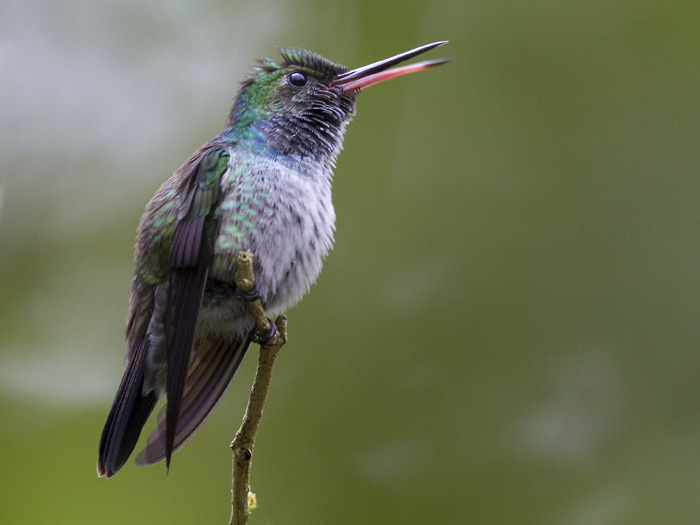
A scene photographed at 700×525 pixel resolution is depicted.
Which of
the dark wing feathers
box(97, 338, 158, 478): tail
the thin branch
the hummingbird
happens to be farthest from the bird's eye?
box(97, 338, 158, 478): tail

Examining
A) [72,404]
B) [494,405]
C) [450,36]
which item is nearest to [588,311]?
[494,405]

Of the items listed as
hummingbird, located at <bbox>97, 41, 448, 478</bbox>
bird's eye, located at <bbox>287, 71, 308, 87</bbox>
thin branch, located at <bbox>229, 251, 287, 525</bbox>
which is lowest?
thin branch, located at <bbox>229, 251, 287, 525</bbox>

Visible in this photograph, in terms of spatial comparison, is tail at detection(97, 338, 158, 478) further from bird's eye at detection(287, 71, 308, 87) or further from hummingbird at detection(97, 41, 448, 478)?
bird's eye at detection(287, 71, 308, 87)

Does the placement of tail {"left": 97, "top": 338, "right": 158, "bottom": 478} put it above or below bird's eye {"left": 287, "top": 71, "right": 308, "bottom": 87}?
below

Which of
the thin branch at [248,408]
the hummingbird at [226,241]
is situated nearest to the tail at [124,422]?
the hummingbird at [226,241]

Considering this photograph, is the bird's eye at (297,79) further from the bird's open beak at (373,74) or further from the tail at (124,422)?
the tail at (124,422)

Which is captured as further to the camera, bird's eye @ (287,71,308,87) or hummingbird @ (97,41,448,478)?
bird's eye @ (287,71,308,87)

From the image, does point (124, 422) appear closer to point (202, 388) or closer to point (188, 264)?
A: point (202, 388)

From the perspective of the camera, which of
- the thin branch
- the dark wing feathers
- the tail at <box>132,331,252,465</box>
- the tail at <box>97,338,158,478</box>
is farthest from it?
the tail at <box>132,331,252,465</box>
